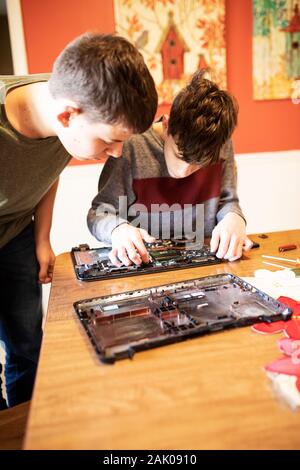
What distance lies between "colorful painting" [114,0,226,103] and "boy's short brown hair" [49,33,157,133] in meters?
1.43

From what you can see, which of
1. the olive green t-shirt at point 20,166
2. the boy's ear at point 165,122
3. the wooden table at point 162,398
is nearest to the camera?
the wooden table at point 162,398

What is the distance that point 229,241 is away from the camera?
0.92m

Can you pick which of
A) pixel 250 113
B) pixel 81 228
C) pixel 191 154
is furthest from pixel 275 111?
pixel 191 154

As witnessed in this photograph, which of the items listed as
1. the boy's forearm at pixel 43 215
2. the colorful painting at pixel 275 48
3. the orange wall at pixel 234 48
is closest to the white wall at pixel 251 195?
the orange wall at pixel 234 48

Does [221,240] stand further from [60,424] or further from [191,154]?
[60,424]

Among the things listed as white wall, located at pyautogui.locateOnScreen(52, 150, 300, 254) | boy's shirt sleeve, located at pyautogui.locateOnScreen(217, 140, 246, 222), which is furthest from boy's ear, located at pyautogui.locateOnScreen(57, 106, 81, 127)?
white wall, located at pyautogui.locateOnScreen(52, 150, 300, 254)

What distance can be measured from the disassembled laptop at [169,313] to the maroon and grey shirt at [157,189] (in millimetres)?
420

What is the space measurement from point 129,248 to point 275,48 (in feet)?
6.01

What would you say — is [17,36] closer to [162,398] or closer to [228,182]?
[228,182]

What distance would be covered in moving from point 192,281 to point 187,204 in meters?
0.46

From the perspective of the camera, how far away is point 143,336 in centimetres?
56

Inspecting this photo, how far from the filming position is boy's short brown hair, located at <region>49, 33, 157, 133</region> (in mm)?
636

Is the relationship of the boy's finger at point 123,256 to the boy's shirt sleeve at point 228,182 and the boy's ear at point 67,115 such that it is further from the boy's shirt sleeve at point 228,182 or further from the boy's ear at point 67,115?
the boy's shirt sleeve at point 228,182

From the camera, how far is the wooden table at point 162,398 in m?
0.39
